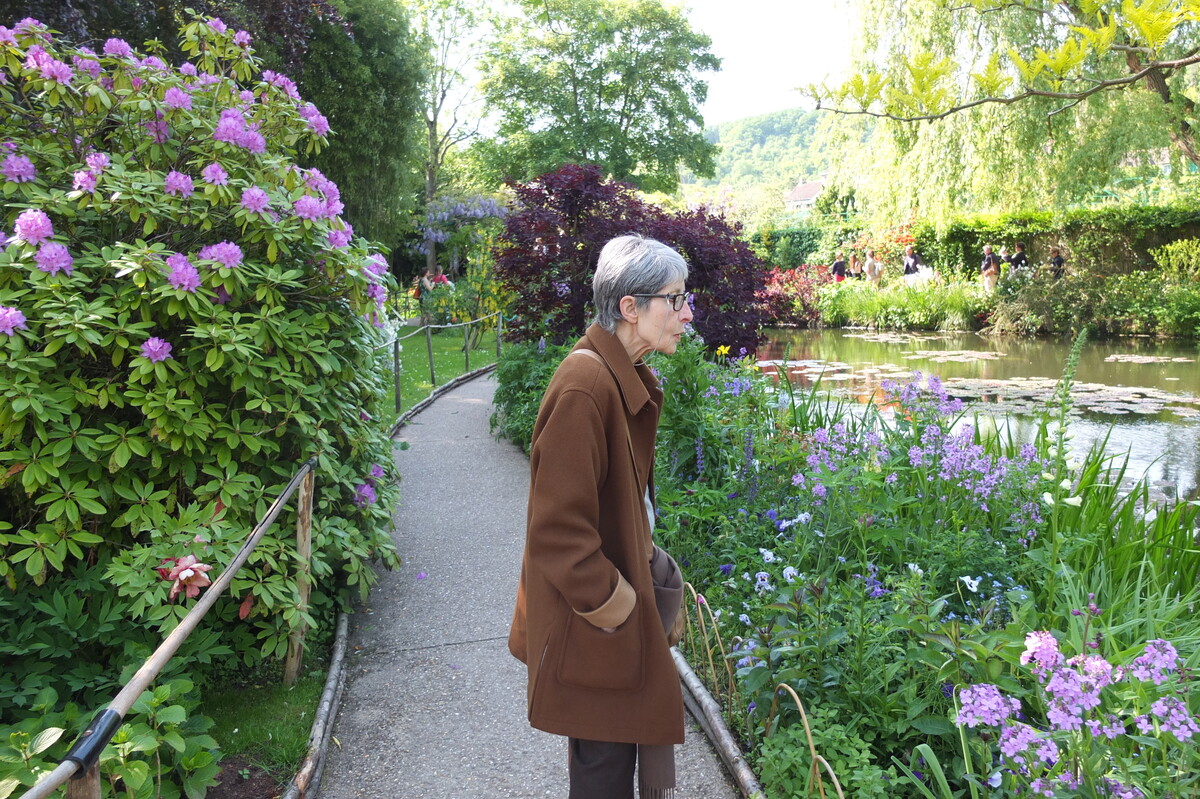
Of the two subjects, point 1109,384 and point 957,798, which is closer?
point 957,798

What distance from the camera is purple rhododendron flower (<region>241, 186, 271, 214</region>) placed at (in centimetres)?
334

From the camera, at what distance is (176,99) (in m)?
3.46

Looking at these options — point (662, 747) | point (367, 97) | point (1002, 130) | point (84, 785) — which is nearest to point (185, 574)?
point (84, 785)

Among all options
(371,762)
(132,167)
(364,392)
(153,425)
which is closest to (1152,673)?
(371,762)

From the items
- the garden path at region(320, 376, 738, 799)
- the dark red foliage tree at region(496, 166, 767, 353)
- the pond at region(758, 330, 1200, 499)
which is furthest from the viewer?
the dark red foliage tree at region(496, 166, 767, 353)

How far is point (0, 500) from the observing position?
3.16 m

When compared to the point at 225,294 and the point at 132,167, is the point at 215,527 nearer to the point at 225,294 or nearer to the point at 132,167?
the point at 225,294

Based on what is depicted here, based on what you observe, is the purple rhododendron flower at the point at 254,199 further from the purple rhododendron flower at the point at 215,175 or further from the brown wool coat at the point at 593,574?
the brown wool coat at the point at 593,574

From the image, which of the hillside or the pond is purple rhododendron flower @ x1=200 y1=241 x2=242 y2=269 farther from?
the hillside

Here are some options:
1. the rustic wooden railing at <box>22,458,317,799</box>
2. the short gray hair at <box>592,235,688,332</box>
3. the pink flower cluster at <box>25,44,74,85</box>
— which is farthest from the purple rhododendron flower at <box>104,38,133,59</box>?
the short gray hair at <box>592,235,688,332</box>

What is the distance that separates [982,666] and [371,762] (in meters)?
2.18

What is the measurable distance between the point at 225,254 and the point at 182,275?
7.7 inches

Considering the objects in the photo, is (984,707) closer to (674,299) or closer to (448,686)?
(674,299)

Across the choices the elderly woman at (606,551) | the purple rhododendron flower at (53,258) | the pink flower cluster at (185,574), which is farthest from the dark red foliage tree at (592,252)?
the elderly woman at (606,551)
